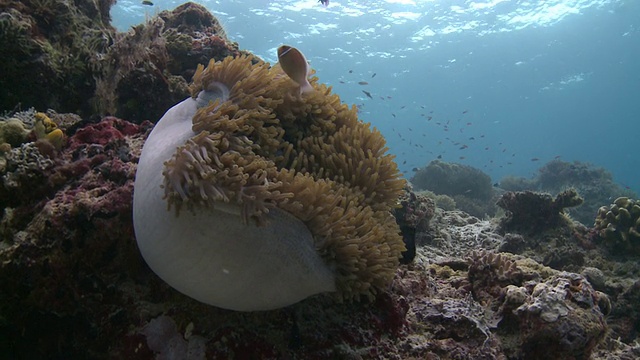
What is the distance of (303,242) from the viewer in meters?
2.22

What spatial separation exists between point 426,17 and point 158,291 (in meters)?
34.3

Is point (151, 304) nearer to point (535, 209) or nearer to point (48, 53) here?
point (48, 53)

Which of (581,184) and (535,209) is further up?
(535,209)

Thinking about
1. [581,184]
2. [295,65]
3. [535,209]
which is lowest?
[581,184]

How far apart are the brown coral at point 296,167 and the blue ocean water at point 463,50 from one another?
14.9 m

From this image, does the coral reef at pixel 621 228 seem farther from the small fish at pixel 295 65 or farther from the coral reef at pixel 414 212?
the small fish at pixel 295 65

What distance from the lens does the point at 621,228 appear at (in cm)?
650

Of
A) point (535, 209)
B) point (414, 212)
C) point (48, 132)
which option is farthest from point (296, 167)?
point (535, 209)

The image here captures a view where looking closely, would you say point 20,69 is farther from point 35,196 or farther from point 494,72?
point 494,72

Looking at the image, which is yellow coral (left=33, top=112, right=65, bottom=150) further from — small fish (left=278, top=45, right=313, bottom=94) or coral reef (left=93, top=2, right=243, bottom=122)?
small fish (left=278, top=45, right=313, bottom=94)

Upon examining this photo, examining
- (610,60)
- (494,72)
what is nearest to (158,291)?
(494,72)

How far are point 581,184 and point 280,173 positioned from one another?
73.5 feet

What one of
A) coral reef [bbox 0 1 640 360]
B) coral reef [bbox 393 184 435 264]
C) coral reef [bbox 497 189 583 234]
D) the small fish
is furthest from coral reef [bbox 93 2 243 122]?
coral reef [bbox 497 189 583 234]

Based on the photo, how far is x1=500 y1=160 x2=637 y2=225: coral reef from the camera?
687 inches
